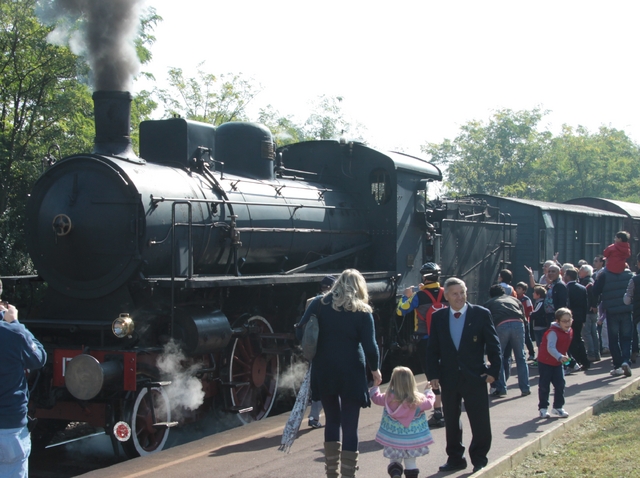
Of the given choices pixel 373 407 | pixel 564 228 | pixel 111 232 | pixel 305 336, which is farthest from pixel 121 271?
pixel 564 228

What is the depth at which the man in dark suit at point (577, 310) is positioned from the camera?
11055 millimetres

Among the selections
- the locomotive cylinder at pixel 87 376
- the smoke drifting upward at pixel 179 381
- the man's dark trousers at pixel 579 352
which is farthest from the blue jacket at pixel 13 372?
the man's dark trousers at pixel 579 352

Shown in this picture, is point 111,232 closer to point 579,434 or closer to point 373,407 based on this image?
point 373,407

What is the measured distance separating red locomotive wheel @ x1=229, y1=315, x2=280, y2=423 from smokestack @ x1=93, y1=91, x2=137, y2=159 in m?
2.58

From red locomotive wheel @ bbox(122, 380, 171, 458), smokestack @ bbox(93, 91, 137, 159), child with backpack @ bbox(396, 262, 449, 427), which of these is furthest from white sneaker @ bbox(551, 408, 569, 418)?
smokestack @ bbox(93, 91, 137, 159)

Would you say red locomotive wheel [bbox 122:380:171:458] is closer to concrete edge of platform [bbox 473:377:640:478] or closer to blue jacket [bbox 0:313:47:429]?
blue jacket [bbox 0:313:47:429]

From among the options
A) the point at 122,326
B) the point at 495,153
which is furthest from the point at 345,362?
the point at 495,153

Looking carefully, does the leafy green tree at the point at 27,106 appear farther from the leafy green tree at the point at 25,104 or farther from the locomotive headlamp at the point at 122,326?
the locomotive headlamp at the point at 122,326

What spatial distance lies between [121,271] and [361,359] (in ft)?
10.4

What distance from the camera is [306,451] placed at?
6.68 m

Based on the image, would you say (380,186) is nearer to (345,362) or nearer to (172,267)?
(172,267)

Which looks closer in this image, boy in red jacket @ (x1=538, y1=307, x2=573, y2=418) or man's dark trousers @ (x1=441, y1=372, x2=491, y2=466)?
man's dark trousers @ (x1=441, y1=372, x2=491, y2=466)

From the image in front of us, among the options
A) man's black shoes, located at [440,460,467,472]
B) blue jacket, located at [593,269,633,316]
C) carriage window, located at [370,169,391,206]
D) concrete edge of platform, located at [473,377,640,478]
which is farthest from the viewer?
carriage window, located at [370,169,391,206]

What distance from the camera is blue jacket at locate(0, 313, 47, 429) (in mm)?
4719
